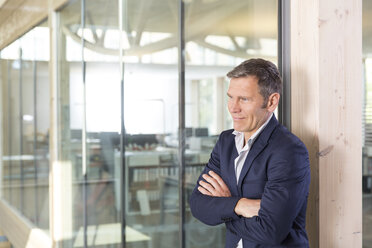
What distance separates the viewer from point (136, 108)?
11.9 ft

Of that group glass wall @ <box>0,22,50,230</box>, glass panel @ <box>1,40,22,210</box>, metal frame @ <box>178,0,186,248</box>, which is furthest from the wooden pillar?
glass panel @ <box>1,40,22,210</box>

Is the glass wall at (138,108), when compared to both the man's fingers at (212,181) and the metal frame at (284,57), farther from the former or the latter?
the man's fingers at (212,181)

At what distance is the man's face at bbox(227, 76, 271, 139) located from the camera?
1.89 metres

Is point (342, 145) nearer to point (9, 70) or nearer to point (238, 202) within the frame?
point (238, 202)

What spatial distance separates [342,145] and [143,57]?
1.81m

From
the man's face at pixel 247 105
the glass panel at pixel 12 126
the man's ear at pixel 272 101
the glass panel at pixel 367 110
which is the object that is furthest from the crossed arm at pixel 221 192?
the glass panel at pixel 12 126

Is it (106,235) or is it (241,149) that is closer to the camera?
(241,149)

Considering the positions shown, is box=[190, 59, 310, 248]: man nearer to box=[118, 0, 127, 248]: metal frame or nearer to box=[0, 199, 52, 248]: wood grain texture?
box=[118, 0, 127, 248]: metal frame

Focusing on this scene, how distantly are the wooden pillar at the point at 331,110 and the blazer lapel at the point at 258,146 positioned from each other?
0.21 metres

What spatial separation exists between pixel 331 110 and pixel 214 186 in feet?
1.76

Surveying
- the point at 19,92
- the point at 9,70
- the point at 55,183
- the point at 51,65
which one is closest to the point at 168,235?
the point at 55,183

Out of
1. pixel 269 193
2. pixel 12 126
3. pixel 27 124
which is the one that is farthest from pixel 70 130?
pixel 269 193

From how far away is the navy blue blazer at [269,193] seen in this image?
175 cm

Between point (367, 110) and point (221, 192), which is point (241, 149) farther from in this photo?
point (367, 110)
